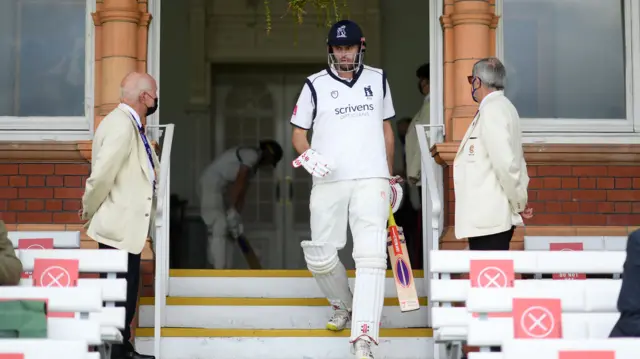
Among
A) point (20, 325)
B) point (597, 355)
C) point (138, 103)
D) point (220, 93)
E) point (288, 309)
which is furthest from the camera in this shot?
point (220, 93)

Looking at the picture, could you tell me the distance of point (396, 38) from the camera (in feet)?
42.8

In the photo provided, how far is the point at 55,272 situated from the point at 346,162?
67.8 inches

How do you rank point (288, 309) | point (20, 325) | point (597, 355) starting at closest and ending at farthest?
point (597, 355) → point (20, 325) → point (288, 309)

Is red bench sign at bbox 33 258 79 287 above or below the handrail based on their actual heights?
below

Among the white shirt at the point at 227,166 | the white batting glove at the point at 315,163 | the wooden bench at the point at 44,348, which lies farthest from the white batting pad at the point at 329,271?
the white shirt at the point at 227,166

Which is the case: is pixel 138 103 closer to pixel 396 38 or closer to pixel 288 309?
pixel 288 309

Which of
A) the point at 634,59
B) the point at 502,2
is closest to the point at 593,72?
the point at 634,59

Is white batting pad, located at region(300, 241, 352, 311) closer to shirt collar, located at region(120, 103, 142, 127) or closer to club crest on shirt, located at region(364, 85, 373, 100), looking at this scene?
club crest on shirt, located at region(364, 85, 373, 100)

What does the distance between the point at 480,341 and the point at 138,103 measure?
257cm

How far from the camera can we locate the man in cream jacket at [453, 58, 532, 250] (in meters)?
6.07

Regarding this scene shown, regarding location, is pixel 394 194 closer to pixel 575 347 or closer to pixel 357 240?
pixel 357 240

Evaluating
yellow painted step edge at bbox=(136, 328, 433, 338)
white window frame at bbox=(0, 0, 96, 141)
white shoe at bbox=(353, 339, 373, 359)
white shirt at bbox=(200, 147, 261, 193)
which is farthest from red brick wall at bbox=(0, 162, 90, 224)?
white shirt at bbox=(200, 147, 261, 193)

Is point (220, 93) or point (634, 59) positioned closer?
point (634, 59)

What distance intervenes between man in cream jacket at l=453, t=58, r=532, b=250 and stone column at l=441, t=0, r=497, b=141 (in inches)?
43.7
